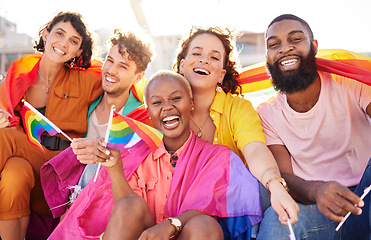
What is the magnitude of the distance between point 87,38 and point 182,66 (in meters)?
1.02

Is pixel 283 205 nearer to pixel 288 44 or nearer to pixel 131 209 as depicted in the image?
pixel 131 209

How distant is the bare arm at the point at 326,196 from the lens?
185 centimetres

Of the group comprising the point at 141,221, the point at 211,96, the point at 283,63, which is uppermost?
the point at 283,63

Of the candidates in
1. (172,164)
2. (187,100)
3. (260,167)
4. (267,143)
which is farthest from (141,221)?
(267,143)

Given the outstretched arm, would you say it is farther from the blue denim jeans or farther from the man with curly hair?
the man with curly hair

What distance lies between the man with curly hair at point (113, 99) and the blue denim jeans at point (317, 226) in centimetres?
125

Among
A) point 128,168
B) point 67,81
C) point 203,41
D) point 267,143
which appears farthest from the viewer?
point 67,81

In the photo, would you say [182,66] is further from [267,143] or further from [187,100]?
[267,143]

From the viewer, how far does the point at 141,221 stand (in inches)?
77.8

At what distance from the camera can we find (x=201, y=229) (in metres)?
1.85

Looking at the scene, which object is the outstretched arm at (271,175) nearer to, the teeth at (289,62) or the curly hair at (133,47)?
the teeth at (289,62)

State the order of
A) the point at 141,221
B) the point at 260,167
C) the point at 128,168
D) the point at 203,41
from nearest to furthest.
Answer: the point at 141,221
the point at 260,167
the point at 128,168
the point at 203,41

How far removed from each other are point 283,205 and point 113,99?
1915 mm

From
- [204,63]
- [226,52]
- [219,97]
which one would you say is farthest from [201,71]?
[226,52]
